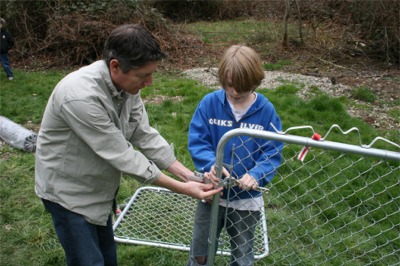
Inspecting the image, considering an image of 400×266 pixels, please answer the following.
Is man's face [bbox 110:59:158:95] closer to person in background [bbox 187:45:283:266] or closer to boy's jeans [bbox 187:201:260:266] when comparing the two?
person in background [bbox 187:45:283:266]

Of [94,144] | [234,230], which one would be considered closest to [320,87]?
[234,230]

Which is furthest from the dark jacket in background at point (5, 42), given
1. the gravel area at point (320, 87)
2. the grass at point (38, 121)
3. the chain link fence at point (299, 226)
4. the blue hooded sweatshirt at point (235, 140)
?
the blue hooded sweatshirt at point (235, 140)

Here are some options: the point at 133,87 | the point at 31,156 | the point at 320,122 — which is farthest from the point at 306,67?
the point at 133,87

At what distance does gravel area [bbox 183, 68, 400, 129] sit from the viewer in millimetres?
5406

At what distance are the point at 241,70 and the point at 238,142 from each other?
14.0 inches

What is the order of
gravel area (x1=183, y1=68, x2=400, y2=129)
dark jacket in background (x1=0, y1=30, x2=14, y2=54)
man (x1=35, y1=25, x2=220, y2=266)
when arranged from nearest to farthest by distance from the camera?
man (x1=35, y1=25, x2=220, y2=266) → gravel area (x1=183, y1=68, x2=400, y2=129) → dark jacket in background (x1=0, y1=30, x2=14, y2=54)

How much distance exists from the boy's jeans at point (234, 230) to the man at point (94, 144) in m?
0.24

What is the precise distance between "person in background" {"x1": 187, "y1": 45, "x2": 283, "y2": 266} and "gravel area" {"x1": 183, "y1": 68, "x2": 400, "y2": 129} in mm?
3776

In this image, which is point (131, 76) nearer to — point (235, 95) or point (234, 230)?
point (235, 95)

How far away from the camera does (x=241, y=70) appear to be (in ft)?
6.04

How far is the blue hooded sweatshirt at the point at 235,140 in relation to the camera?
6.40 feet

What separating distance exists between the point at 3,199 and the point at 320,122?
151 inches

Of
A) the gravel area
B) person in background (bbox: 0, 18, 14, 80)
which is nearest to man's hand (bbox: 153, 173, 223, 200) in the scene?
the gravel area

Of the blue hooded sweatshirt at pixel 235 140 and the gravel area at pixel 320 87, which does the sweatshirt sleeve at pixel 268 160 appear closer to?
the blue hooded sweatshirt at pixel 235 140
